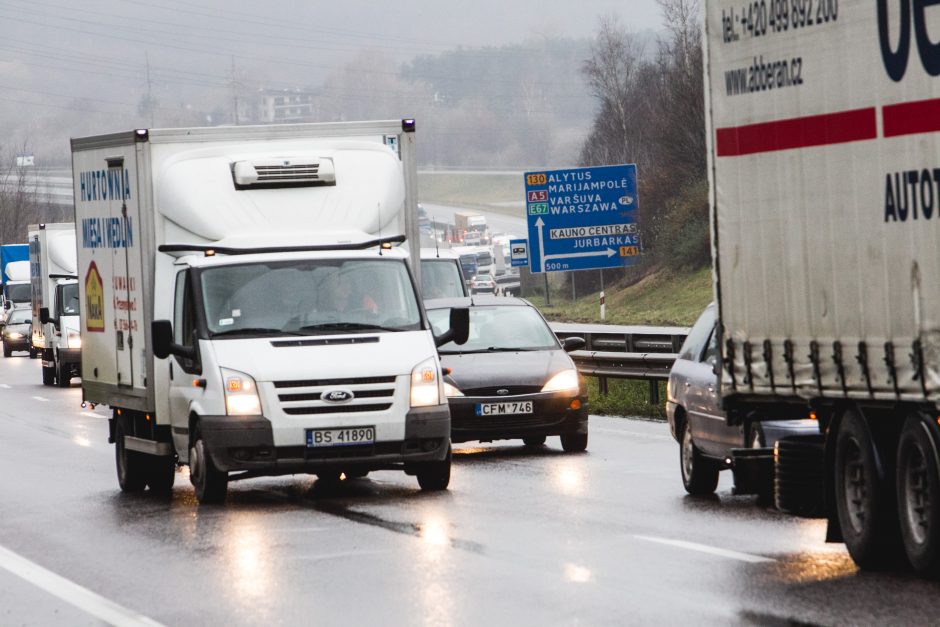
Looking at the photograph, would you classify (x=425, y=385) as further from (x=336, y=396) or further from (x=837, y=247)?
(x=837, y=247)

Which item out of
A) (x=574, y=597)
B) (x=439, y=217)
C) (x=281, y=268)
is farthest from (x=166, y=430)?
(x=439, y=217)

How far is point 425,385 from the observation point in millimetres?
14336

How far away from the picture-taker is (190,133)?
15312 millimetres

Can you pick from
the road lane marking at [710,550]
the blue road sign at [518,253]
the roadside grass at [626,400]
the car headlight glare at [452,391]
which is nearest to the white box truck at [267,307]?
the car headlight glare at [452,391]

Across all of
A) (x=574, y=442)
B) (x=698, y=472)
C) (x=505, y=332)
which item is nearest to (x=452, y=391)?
Answer: (x=574, y=442)

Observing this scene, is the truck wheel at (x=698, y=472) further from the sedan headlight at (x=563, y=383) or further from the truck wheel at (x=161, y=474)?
the truck wheel at (x=161, y=474)

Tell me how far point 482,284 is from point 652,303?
29370 mm

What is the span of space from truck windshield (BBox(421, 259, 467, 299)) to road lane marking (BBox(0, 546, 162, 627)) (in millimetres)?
17265

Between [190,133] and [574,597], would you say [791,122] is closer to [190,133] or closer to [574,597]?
[574,597]

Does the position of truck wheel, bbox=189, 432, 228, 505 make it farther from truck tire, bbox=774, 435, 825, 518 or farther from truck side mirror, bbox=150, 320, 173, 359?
truck tire, bbox=774, 435, 825, 518

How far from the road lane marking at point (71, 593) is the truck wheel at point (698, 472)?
16.2 feet

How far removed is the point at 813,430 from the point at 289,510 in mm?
4027

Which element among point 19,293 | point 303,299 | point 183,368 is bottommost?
point 183,368

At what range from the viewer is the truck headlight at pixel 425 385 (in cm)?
1427
